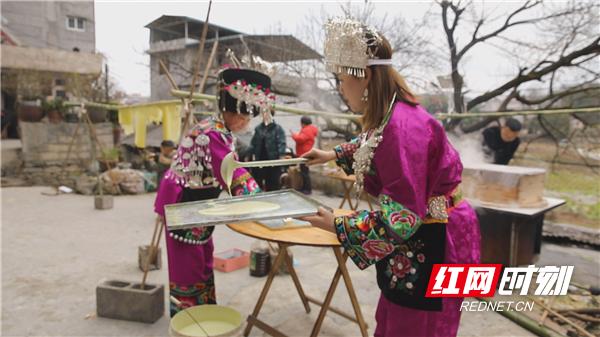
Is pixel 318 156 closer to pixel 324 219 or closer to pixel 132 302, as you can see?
pixel 324 219

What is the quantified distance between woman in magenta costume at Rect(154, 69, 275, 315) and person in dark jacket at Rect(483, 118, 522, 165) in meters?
4.12

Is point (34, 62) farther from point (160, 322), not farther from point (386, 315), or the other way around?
point (386, 315)

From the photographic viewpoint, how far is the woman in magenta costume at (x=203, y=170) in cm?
258

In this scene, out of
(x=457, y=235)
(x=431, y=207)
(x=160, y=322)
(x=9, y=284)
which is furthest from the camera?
(x=9, y=284)

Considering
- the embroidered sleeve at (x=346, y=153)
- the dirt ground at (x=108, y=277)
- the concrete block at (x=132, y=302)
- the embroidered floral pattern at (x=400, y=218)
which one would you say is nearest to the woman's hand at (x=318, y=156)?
the embroidered sleeve at (x=346, y=153)

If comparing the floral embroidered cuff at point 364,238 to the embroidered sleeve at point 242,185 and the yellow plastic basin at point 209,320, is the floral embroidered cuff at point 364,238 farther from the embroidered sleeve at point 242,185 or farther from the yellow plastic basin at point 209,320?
the yellow plastic basin at point 209,320

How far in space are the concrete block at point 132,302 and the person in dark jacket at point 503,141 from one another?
193 inches

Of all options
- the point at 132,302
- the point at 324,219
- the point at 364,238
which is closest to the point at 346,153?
the point at 324,219

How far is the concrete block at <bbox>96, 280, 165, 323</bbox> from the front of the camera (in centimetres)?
313

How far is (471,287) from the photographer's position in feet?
5.82

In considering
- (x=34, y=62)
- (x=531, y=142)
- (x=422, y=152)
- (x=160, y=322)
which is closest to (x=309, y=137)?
(x=531, y=142)

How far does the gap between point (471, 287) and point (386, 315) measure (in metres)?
0.41

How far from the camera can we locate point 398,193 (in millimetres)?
1347

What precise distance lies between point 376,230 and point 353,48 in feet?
2.36
